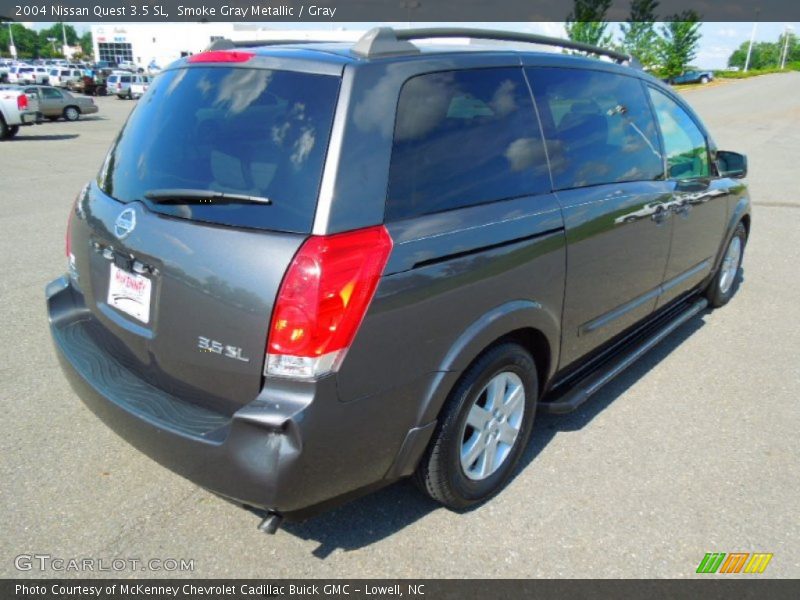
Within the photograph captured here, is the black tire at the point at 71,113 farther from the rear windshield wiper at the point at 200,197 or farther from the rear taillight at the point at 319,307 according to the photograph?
the rear taillight at the point at 319,307

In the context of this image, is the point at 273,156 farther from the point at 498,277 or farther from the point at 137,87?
the point at 137,87

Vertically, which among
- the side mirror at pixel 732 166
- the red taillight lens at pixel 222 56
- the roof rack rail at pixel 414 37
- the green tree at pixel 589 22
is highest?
the green tree at pixel 589 22

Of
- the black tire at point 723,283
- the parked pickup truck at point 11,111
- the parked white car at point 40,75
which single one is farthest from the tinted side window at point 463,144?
the parked white car at point 40,75

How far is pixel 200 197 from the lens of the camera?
2229mm

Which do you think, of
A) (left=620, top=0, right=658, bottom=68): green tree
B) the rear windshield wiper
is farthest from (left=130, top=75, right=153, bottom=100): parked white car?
the rear windshield wiper

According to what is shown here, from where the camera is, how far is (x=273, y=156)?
2.17 metres

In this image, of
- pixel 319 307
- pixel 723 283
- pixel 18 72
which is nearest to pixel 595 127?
pixel 319 307

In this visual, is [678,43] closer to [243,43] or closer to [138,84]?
[138,84]

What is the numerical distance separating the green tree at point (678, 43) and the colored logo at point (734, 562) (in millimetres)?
51004

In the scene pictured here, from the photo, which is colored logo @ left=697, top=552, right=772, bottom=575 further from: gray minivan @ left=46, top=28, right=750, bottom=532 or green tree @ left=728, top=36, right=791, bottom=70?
green tree @ left=728, top=36, right=791, bottom=70

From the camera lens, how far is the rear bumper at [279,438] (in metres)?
2.01

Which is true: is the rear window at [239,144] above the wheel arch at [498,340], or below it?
above

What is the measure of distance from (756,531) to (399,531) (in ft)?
5.00
